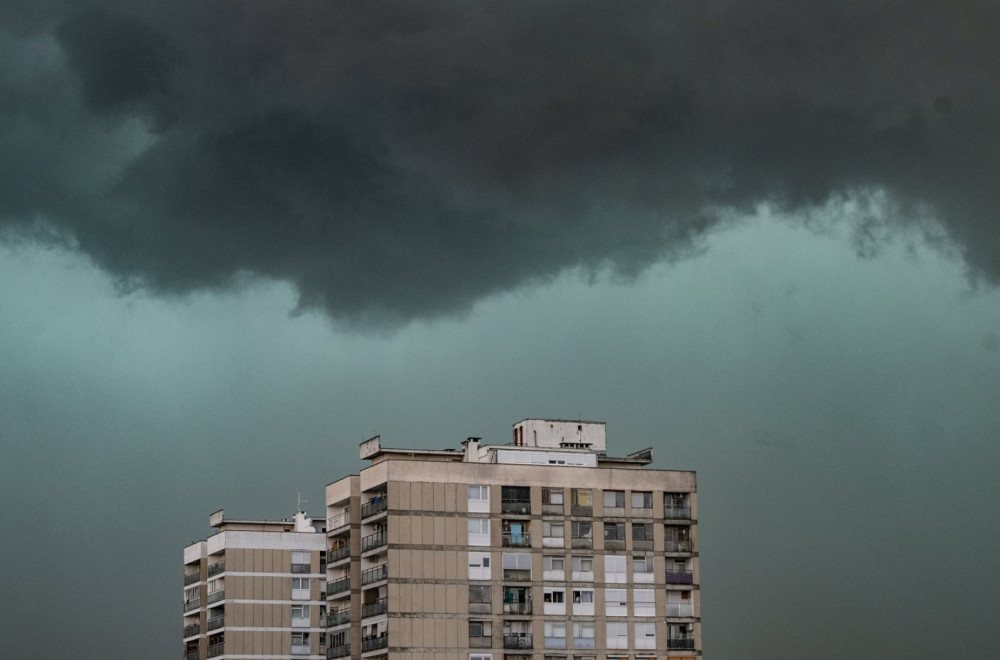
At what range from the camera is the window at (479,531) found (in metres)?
119

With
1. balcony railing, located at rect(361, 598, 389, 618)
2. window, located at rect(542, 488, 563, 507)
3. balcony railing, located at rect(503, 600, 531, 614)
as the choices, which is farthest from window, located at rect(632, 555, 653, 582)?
balcony railing, located at rect(361, 598, 389, 618)

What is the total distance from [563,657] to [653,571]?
31.5 ft

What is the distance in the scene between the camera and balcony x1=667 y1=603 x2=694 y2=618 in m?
123

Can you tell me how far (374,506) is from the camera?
401ft

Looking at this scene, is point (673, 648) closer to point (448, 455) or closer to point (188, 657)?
point (448, 455)

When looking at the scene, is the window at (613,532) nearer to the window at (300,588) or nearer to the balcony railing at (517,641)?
the balcony railing at (517,641)

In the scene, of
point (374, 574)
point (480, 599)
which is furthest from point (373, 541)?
point (480, 599)

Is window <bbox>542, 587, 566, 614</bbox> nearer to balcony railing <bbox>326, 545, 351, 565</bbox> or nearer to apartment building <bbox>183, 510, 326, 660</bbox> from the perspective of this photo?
balcony railing <bbox>326, 545, 351, 565</bbox>

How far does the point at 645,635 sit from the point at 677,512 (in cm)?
960

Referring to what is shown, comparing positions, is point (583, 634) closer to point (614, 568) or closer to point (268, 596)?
point (614, 568)

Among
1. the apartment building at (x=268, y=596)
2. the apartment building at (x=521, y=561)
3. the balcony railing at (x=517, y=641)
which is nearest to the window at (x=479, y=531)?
the apartment building at (x=521, y=561)

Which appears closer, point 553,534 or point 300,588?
point 553,534

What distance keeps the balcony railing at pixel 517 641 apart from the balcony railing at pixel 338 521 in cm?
1699

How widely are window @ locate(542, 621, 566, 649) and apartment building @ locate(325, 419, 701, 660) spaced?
9 cm
